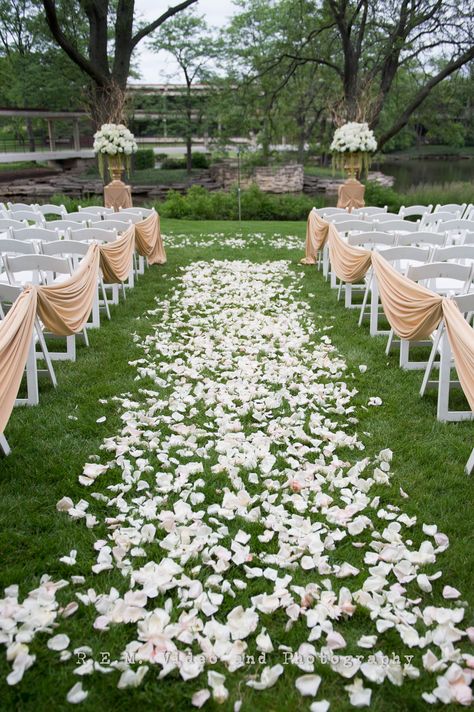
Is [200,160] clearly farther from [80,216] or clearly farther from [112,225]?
[112,225]

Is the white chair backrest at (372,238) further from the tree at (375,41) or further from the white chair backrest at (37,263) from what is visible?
the tree at (375,41)

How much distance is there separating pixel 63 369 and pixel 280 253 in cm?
A: 715

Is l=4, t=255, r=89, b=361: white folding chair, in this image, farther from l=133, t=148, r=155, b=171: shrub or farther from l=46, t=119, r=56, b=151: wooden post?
l=46, t=119, r=56, b=151: wooden post

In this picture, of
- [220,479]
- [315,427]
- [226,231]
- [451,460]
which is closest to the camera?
[220,479]

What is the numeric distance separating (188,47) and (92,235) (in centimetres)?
3001

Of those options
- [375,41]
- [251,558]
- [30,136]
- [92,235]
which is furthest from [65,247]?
[30,136]

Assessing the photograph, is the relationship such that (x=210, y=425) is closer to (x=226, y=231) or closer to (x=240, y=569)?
(x=240, y=569)

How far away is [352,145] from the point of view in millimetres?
11508

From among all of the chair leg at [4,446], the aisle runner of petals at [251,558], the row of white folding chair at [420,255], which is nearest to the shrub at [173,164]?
the row of white folding chair at [420,255]

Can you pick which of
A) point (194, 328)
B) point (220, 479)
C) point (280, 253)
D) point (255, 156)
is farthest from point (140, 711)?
point (255, 156)

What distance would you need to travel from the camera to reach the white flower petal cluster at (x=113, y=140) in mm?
11781

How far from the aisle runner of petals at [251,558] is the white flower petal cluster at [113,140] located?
847 centimetres

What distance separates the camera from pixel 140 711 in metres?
2.02

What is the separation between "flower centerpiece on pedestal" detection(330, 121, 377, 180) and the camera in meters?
11.5
